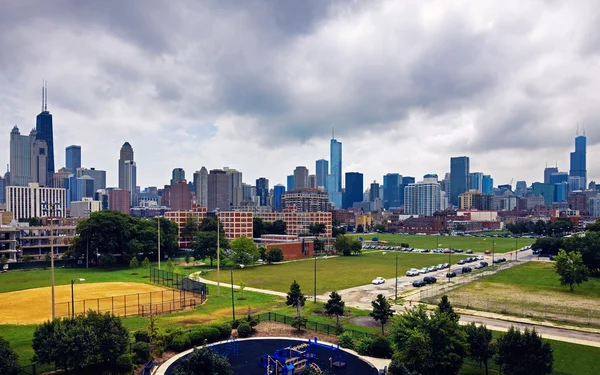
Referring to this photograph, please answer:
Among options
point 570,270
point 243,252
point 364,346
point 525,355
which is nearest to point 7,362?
point 364,346

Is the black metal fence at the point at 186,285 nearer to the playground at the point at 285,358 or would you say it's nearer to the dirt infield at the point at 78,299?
the dirt infield at the point at 78,299

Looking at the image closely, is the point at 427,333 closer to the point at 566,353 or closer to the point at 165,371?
the point at 566,353

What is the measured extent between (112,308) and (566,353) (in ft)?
136

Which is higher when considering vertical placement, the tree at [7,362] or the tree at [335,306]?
the tree at [7,362]

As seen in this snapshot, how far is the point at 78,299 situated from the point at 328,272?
40479 millimetres

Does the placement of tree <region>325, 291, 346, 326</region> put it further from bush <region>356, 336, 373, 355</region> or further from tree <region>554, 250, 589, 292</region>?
tree <region>554, 250, 589, 292</region>

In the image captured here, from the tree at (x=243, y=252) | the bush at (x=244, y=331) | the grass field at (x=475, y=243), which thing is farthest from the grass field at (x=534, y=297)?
the grass field at (x=475, y=243)

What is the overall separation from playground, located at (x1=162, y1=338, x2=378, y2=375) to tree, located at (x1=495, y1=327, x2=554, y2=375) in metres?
8.13

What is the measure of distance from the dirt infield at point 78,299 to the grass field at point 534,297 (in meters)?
36.4

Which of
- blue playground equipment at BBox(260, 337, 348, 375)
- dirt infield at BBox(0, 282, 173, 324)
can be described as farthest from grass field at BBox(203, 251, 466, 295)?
blue playground equipment at BBox(260, 337, 348, 375)

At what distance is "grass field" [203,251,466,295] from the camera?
205 ft

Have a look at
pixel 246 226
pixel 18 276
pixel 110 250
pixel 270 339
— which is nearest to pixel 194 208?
pixel 246 226

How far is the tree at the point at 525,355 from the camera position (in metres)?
23.7

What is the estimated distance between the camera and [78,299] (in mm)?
50375
